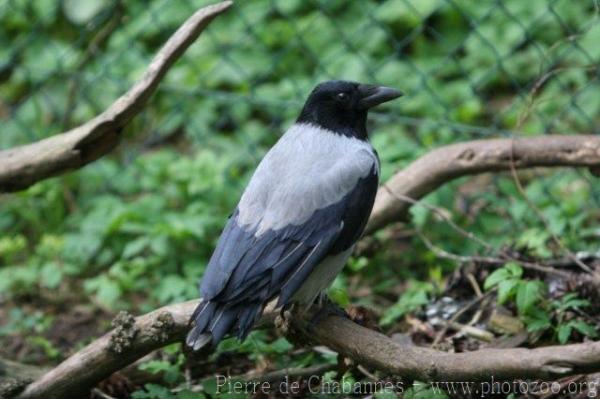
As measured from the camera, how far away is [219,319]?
372cm

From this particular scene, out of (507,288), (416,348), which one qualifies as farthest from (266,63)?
(416,348)

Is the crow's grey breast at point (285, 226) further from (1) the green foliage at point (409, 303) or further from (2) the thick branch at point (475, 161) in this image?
(1) the green foliage at point (409, 303)

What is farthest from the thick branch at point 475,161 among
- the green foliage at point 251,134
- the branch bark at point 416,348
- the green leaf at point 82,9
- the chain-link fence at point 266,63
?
the green leaf at point 82,9

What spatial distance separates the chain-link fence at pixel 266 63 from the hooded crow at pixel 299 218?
6.94 feet

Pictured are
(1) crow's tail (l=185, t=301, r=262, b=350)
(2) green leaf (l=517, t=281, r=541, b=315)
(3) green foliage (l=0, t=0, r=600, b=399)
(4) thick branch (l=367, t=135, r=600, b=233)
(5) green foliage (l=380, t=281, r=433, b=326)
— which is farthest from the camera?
(3) green foliage (l=0, t=0, r=600, b=399)

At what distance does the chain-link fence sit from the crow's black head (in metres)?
2.07

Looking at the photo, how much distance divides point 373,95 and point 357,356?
1.22 metres

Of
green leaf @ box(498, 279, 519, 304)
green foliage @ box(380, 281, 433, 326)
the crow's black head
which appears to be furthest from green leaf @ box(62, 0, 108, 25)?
green leaf @ box(498, 279, 519, 304)

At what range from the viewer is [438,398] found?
3.90m

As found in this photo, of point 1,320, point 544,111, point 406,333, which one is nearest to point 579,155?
point 406,333

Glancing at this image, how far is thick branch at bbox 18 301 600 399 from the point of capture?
324cm

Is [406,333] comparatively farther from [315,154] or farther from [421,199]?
[315,154]

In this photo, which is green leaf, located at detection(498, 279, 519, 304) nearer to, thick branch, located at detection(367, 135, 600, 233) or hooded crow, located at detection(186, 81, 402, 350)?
hooded crow, located at detection(186, 81, 402, 350)

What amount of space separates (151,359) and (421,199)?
4.99ft
